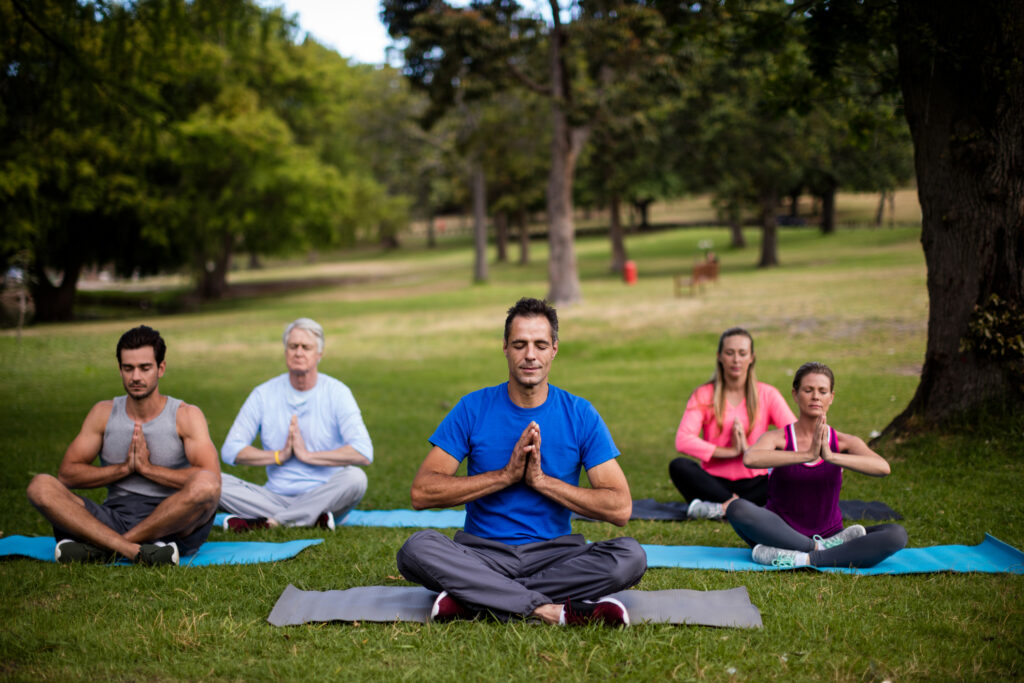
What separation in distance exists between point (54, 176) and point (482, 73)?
13.5m

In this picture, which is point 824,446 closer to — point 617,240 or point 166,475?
point 166,475

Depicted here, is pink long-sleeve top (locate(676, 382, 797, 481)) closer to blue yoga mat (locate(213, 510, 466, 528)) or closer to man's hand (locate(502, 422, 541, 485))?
blue yoga mat (locate(213, 510, 466, 528))

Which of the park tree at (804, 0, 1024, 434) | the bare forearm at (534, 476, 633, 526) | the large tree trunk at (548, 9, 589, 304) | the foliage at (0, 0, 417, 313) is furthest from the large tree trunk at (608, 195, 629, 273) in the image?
the bare forearm at (534, 476, 633, 526)

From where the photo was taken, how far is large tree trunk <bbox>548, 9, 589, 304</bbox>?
24188 mm

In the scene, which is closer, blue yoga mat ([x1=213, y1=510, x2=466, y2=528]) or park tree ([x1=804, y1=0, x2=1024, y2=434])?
blue yoga mat ([x1=213, y1=510, x2=466, y2=528])

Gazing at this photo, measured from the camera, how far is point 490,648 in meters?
3.99

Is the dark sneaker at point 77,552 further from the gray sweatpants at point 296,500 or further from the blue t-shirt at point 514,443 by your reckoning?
the blue t-shirt at point 514,443

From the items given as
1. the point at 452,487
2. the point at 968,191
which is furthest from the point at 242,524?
the point at 968,191

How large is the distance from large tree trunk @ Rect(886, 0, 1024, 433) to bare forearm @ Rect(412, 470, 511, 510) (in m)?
5.46

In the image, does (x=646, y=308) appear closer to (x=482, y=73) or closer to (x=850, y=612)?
(x=482, y=73)

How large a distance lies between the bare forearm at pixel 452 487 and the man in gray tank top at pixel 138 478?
1873 millimetres

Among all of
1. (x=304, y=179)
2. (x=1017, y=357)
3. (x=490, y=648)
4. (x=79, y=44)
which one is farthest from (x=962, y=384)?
(x=304, y=179)

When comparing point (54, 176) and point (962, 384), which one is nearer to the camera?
point (962, 384)

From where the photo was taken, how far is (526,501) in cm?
445
